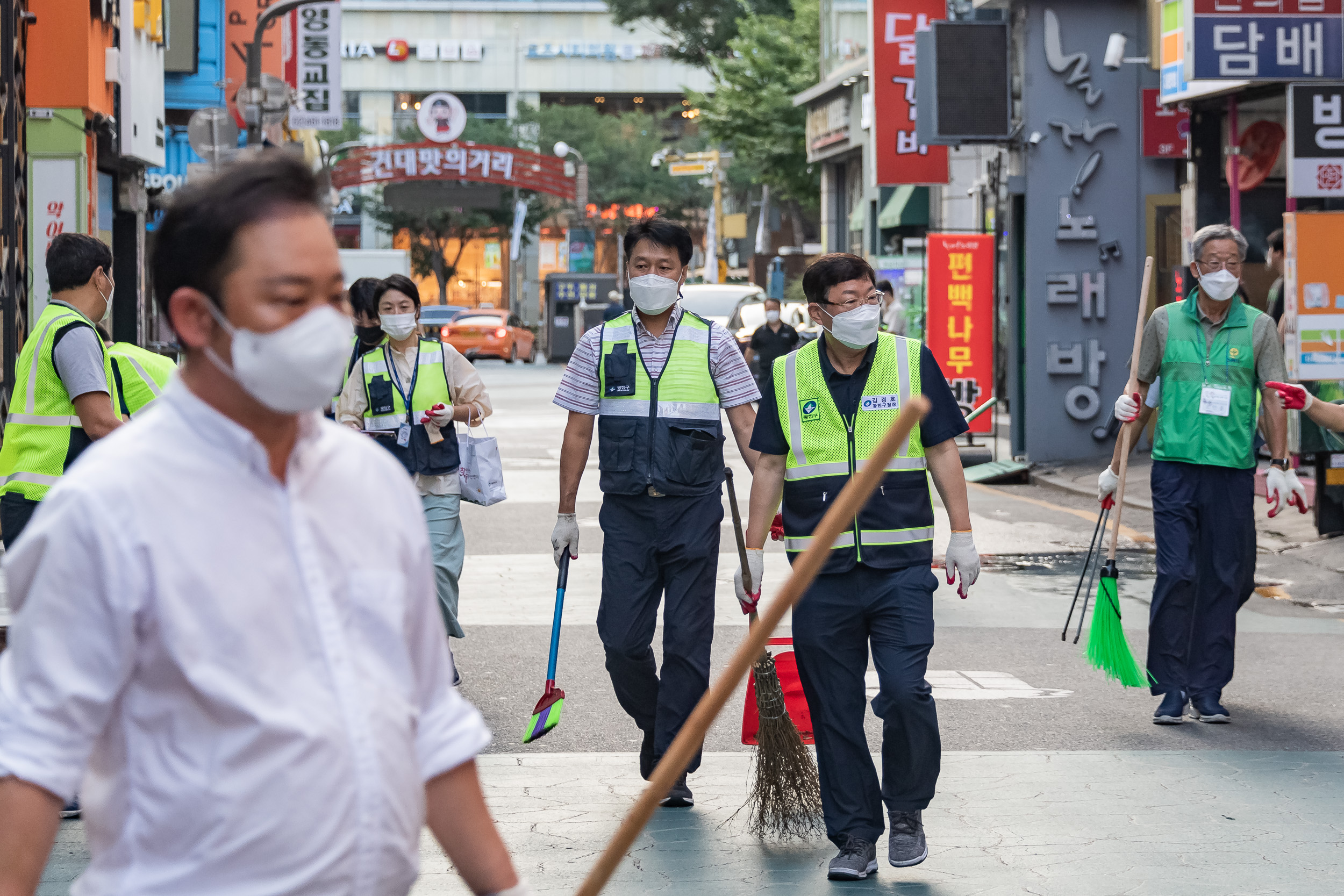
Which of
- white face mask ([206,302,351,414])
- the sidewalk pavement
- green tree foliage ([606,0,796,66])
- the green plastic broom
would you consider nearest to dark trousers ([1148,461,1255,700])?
the green plastic broom

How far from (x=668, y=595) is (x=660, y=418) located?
618 mm

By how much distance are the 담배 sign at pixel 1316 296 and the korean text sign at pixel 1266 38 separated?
Answer: 1.25m

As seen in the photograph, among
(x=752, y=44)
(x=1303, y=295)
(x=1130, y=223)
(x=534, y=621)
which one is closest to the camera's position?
(x=534, y=621)

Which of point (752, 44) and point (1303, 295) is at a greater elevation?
point (752, 44)

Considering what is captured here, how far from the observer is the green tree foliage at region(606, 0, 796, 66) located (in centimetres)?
4772

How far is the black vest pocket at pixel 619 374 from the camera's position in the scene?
5.99m

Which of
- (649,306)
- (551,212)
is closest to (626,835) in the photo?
(649,306)

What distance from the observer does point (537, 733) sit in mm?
6160

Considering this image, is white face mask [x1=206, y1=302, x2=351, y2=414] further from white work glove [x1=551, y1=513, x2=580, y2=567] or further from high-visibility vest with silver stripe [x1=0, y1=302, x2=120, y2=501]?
white work glove [x1=551, y1=513, x2=580, y2=567]

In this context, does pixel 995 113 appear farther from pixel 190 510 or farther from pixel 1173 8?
pixel 190 510

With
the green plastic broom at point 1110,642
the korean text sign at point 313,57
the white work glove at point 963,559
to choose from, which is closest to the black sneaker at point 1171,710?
the green plastic broom at point 1110,642

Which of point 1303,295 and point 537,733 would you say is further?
point 1303,295

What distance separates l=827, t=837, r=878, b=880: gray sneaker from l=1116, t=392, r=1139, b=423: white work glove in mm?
Answer: 2978

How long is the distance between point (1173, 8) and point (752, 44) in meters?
27.1
